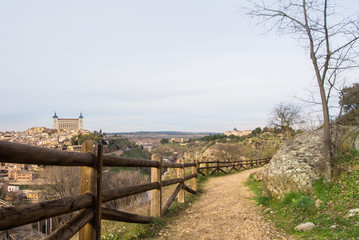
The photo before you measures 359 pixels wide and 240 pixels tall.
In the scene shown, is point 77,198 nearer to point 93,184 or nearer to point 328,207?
point 93,184

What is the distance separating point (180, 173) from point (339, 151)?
416cm

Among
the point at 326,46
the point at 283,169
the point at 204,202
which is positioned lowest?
the point at 204,202

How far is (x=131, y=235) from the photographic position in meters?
4.37

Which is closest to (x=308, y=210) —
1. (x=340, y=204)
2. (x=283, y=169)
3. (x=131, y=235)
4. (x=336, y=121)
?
(x=340, y=204)

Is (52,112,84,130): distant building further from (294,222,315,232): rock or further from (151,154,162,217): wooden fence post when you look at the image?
(294,222,315,232): rock

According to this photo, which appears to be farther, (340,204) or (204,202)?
(204,202)

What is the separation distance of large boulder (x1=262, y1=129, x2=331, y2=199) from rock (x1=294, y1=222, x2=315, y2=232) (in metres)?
1.62

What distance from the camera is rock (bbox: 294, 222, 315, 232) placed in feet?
14.1

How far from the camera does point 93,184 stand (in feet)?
10.3

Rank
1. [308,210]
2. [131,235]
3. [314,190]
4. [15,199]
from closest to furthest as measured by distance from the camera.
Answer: [131,235] < [308,210] < [314,190] < [15,199]

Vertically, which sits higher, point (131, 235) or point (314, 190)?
point (314, 190)

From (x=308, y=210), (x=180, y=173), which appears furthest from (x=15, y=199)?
(x=308, y=210)

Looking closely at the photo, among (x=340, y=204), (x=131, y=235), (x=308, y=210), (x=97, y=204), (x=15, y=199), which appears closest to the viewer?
(x=97, y=204)

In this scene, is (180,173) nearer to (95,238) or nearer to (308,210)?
(308,210)
